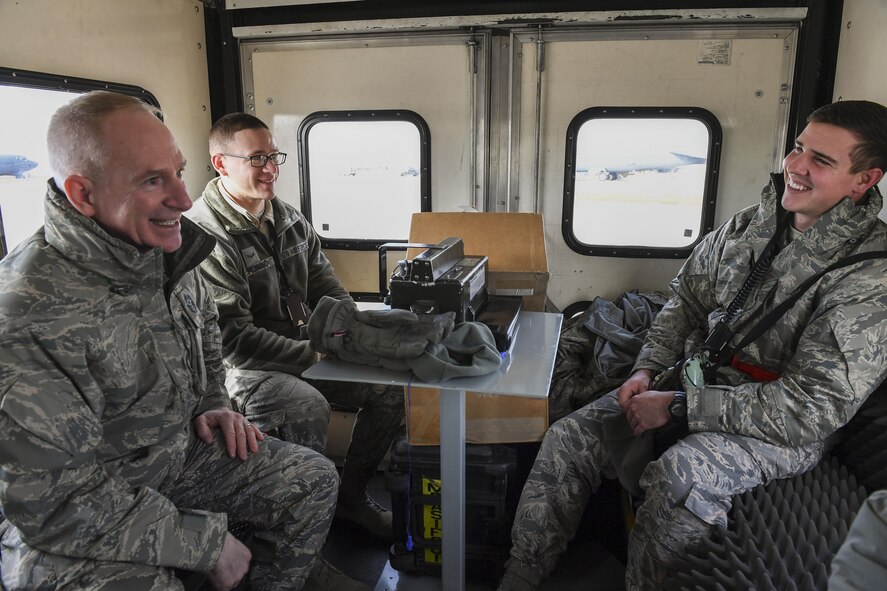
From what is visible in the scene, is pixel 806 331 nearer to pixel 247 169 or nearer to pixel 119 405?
pixel 119 405

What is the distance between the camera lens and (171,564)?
5.40 feet

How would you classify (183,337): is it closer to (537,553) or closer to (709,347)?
(537,553)

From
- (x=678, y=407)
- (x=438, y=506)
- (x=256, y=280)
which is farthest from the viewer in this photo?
(x=256, y=280)

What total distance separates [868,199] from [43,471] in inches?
107

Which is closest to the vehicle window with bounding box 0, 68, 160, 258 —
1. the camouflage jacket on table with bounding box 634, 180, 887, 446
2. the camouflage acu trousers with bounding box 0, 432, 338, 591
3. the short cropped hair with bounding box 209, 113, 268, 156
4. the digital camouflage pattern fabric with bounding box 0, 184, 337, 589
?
the short cropped hair with bounding box 209, 113, 268, 156

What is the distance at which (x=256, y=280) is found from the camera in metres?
2.98

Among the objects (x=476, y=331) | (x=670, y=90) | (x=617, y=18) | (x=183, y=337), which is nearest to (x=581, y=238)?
(x=670, y=90)

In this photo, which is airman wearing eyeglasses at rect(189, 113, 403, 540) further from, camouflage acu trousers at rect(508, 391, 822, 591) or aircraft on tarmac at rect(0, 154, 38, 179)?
camouflage acu trousers at rect(508, 391, 822, 591)

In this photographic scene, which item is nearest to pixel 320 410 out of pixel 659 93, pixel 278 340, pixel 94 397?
pixel 278 340

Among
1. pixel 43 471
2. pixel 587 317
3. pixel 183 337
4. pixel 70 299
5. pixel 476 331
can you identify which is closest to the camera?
pixel 43 471

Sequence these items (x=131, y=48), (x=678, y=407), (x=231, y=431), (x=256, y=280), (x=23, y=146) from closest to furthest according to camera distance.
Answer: (x=231, y=431), (x=678, y=407), (x=23, y=146), (x=256, y=280), (x=131, y=48)

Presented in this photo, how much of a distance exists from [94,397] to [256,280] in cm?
138

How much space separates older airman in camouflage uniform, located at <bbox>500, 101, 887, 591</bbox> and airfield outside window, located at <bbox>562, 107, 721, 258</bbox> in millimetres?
1150

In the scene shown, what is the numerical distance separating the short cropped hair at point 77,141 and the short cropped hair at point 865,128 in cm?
244
